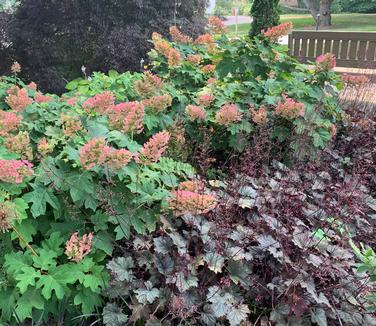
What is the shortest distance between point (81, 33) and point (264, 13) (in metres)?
4.56

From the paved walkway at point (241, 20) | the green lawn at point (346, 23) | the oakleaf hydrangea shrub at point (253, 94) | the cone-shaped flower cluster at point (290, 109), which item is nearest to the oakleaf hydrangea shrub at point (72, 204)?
the oakleaf hydrangea shrub at point (253, 94)

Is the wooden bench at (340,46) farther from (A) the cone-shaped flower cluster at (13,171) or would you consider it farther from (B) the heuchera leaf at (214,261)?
(A) the cone-shaped flower cluster at (13,171)

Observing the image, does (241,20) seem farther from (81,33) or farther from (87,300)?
(87,300)

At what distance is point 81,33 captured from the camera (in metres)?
6.12

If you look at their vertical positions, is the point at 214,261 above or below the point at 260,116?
below

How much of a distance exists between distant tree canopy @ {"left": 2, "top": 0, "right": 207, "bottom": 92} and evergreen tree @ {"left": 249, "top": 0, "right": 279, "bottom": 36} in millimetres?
3448

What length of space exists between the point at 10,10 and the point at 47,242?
6074mm

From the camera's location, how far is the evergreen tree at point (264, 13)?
30.3 feet

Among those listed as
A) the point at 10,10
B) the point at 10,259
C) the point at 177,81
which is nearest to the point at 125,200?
the point at 10,259

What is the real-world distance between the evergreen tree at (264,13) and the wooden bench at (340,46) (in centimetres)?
262

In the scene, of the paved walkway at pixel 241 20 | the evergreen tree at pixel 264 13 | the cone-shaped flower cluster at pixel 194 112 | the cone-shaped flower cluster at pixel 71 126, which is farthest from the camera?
the paved walkway at pixel 241 20

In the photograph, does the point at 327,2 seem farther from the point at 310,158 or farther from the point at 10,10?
the point at 310,158

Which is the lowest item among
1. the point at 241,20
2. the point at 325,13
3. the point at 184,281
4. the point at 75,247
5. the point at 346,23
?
the point at 241,20

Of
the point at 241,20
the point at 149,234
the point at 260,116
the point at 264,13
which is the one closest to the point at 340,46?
the point at 264,13
